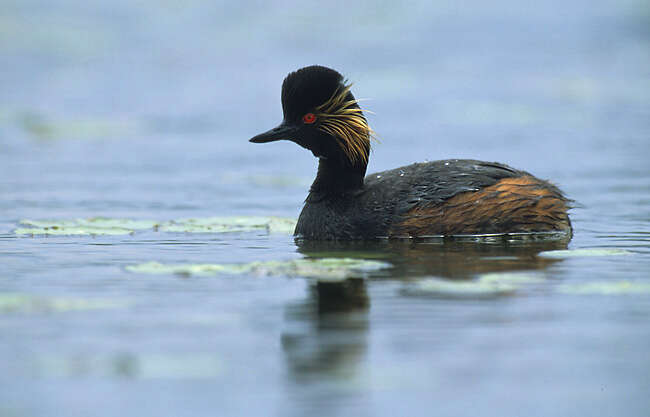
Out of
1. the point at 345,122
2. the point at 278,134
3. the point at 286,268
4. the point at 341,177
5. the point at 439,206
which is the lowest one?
the point at 286,268

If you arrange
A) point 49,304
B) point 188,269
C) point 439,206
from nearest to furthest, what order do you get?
point 49,304
point 188,269
point 439,206

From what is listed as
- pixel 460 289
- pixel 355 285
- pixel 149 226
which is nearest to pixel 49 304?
pixel 355 285

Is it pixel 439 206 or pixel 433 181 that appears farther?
pixel 433 181

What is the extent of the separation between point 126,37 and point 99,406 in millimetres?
30409

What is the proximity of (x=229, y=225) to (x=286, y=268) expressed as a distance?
3474 millimetres

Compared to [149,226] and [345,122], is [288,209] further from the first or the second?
[345,122]

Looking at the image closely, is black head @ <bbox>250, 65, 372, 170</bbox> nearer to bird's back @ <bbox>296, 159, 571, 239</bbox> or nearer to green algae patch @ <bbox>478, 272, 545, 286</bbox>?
bird's back @ <bbox>296, 159, 571, 239</bbox>

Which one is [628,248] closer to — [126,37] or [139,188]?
[139,188]

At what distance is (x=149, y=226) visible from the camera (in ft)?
41.8

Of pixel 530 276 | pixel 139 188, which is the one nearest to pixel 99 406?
pixel 530 276

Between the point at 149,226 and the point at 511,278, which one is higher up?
the point at 149,226

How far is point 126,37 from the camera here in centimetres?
3509

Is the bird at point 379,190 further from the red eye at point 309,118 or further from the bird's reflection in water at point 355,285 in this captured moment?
the bird's reflection in water at point 355,285

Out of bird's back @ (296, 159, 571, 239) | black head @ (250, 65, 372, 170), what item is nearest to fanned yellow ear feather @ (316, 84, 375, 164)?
black head @ (250, 65, 372, 170)
